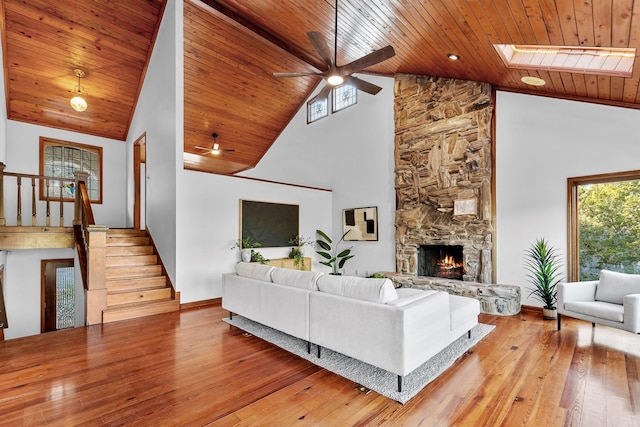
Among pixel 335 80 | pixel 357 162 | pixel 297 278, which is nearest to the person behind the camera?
pixel 297 278

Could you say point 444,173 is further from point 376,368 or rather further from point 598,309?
point 376,368

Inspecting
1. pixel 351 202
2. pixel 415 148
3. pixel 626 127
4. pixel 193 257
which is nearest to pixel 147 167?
pixel 193 257

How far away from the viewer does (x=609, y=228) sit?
14.4 ft

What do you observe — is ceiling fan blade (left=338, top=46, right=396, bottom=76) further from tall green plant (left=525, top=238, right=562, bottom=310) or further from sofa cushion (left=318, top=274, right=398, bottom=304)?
tall green plant (left=525, top=238, right=562, bottom=310)

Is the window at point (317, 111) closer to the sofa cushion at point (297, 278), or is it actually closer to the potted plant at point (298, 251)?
the potted plant at point (298, 251)

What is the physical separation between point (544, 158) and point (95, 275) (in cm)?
670

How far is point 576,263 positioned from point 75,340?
6555 millimetres

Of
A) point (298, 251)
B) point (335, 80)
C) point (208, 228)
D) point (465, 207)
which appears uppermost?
point (335, 80)

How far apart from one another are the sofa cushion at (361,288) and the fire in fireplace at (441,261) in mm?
3344

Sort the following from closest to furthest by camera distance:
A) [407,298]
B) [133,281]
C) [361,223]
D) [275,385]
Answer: [275,385] < [407,298] < [133,281] < [361,223]

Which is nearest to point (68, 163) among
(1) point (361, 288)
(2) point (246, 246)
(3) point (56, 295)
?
(3) point (56, 295)

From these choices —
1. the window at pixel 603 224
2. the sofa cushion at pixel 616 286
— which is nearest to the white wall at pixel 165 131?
the sofa cushion at pixel 616 286

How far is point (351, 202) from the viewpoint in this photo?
7.38 m

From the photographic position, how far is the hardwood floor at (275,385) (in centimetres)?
222
